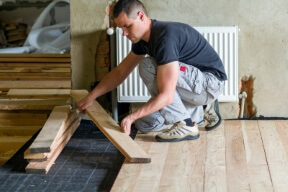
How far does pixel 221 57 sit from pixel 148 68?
0.81 metres

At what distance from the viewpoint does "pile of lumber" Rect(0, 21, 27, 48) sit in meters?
8.61

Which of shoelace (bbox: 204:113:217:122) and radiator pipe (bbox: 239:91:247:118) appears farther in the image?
radiator pipe (bbox: 239:91:247:118)

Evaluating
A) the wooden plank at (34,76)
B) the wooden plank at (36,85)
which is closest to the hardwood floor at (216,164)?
the wooden plank at (36,85)

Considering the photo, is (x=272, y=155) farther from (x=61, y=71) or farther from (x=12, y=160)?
(x=61, y=71)

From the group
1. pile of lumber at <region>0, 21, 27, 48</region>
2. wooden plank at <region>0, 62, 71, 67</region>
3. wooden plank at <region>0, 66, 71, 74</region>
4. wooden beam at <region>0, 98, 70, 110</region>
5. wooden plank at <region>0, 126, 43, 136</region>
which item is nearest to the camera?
wooden plank at <region>0, 126, 43, 136</region>

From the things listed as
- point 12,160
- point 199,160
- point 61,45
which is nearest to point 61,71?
point 61,45

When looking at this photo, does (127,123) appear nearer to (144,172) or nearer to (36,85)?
(144,172)

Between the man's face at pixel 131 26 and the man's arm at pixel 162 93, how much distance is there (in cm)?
28

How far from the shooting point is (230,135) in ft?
14.7

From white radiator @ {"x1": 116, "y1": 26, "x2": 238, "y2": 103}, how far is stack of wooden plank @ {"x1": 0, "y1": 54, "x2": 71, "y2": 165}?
1.81 ft

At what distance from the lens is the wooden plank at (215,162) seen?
3350mm

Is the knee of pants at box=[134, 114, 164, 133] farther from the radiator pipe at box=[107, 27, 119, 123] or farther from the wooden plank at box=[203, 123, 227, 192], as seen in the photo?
the radiator pipe at box=[107, 27, 119, 123]

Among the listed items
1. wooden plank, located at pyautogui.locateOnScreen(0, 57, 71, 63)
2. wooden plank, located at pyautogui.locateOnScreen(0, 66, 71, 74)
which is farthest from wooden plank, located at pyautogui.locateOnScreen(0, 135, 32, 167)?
wooden plank, located at pyautogui.locateOnScreen(0, 57, 71, 63)

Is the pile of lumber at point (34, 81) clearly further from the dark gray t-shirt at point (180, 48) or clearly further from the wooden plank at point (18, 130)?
the dark gray t-shirt at point (180, 48)
